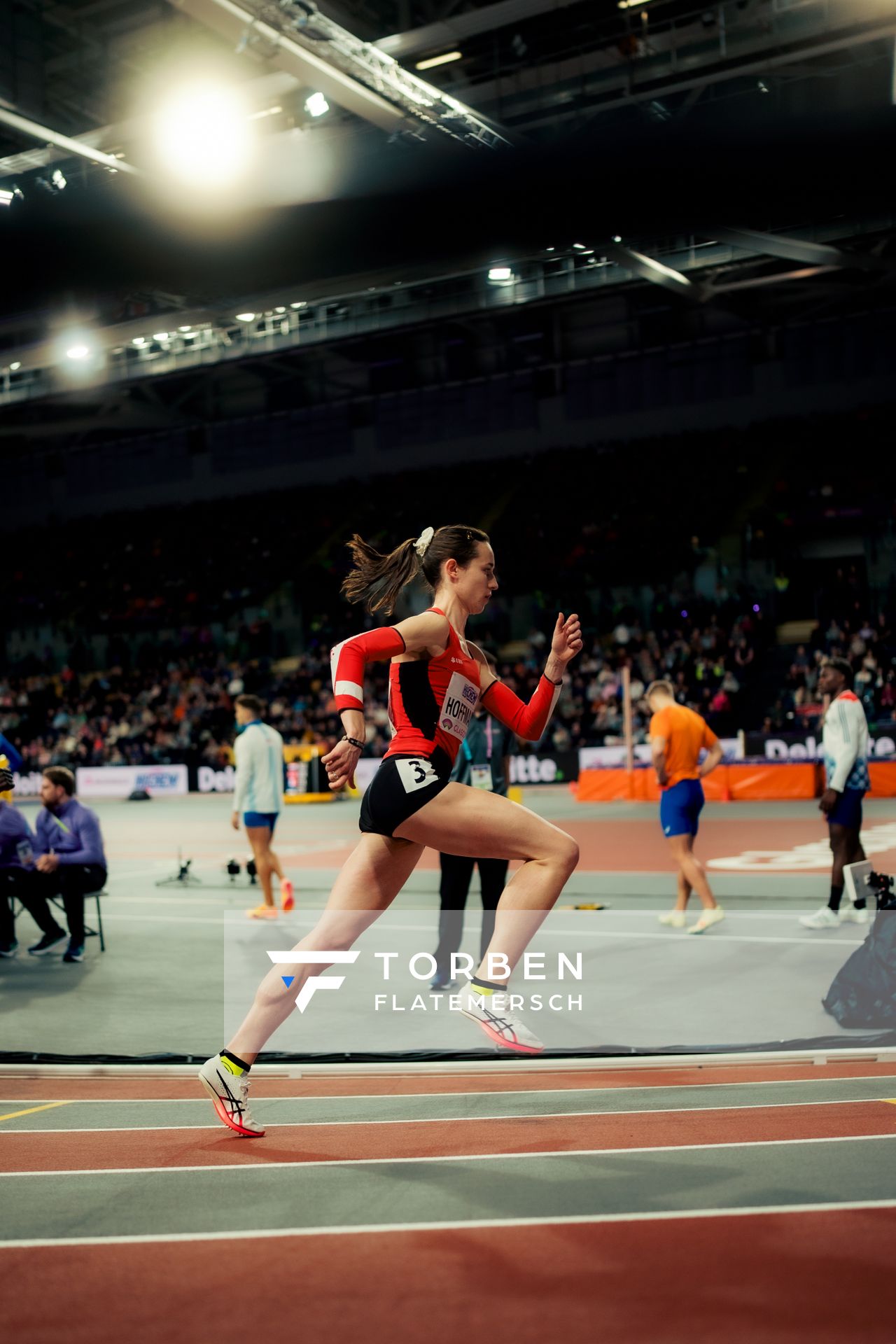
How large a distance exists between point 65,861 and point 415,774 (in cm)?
560

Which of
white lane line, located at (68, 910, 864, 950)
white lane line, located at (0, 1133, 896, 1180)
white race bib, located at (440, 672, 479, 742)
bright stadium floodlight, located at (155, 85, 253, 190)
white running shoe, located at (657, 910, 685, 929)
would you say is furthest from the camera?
bright stadium floodlight, located at (155, 85, 253, 190)

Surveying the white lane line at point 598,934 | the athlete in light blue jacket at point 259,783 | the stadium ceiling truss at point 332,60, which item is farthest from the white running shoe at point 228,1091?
the stadium ceiling truss at point 332,60

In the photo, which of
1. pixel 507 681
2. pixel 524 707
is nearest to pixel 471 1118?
pixel 524 707

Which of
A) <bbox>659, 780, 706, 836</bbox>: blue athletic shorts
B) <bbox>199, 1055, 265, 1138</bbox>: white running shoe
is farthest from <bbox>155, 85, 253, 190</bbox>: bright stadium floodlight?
<bbox>199, 1055, 265, 1138</bbox>: white running shoe

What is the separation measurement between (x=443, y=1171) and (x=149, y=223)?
3.53 m

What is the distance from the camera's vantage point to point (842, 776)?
28.8 feet

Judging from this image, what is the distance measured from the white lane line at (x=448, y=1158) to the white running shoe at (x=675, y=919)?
5.27 m

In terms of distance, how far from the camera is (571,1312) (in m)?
2.67

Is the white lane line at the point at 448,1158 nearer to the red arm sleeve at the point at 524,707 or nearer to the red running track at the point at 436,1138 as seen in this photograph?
the red running track at the point at 436,1138

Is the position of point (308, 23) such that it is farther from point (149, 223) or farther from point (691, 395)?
point (691, 395)

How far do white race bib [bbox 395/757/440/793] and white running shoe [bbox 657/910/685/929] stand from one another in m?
5.51

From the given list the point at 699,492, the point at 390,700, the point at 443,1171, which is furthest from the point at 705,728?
the point at 699,492

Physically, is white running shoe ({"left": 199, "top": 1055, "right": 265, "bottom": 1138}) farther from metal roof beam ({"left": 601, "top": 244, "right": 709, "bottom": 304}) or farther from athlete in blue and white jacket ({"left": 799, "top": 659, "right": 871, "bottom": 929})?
metal roof beam ({"left": 601, "top": 244, "right": 709, "bottom": 304})

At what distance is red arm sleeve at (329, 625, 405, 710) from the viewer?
4.12m
